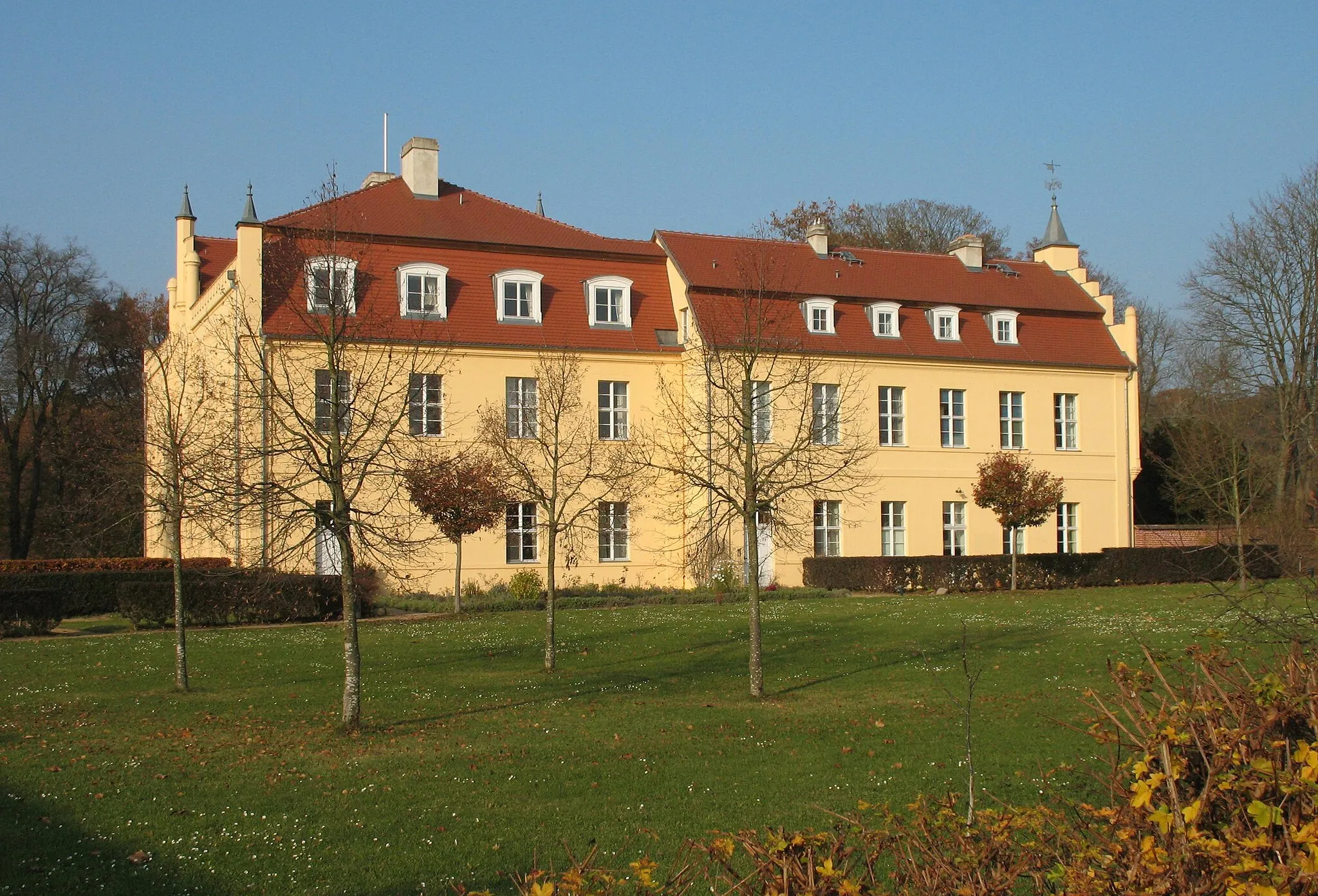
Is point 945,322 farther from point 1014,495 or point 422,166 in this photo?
point 422,166

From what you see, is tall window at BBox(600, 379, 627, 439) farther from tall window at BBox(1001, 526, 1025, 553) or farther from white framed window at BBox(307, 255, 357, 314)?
white framed window at BBox(307, 255, 357, 314)

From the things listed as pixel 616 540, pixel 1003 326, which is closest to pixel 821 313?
pixel 1003 326

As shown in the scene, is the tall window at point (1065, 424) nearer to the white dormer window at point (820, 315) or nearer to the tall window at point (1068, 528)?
the tall window at point (1068, 528)

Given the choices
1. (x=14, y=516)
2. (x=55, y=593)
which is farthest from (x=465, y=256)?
(x=14, y=516)

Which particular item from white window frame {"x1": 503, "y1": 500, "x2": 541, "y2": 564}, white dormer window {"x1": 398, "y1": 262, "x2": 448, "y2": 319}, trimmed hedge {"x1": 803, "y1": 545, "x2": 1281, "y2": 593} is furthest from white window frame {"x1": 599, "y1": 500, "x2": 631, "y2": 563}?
white dormer window {"x1": 398, "y1": 262, "x2": 448, "y2": 319}

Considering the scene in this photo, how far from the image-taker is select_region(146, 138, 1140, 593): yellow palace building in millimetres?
30875

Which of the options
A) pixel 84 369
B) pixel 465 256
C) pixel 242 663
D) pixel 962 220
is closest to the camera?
pixel 242 663

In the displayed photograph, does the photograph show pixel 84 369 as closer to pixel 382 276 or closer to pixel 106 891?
pixel 382 276

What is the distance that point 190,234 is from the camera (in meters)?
37.8

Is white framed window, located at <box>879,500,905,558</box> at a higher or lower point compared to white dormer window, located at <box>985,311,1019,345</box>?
lower

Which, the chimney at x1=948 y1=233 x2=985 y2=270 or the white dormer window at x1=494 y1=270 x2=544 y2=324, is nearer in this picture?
the white dormer window at x1=494 y1=270 x2=544 y2=324

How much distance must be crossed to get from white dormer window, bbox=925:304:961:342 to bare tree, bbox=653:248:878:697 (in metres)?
3.53

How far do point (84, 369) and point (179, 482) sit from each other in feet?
124

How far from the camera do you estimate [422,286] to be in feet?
101
